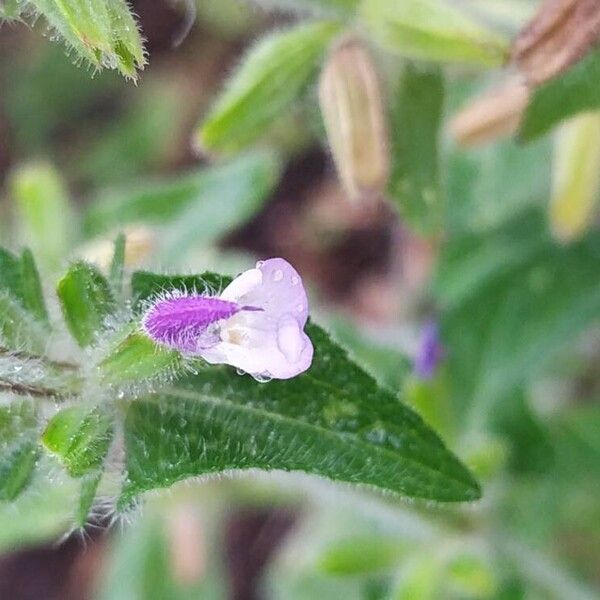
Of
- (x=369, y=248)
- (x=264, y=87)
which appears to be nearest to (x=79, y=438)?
(x=264, y=87)

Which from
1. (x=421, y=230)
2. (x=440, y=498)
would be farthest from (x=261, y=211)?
(x=440, y=498)

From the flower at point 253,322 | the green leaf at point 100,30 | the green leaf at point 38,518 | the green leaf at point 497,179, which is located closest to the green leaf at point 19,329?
the flower at point 253,322

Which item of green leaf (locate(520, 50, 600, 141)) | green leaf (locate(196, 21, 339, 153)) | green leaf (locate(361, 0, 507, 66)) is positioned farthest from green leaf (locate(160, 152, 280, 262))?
green leaf (locate(520, 50, 600, 141))

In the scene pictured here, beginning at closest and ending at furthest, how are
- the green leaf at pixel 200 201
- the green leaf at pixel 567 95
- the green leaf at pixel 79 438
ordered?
the green leaf at pixel 79 438 → the green leaf at pixel 567 95 → the green leaf at pixel 200 201

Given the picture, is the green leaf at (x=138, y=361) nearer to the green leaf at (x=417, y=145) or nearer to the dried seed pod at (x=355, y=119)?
the dried seed pod at (x=355, y=119)

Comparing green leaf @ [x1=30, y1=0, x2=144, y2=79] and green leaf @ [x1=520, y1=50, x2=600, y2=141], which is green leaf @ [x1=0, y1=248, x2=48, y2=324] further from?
green leaf @ [x1=520, y1=50, x2=600, y2=141]

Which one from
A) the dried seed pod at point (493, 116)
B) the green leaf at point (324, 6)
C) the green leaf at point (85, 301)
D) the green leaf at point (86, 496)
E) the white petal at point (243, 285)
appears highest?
the green leaf at point (324, 6)

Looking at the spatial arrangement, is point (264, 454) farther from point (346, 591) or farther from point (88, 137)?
point (88, 137)
